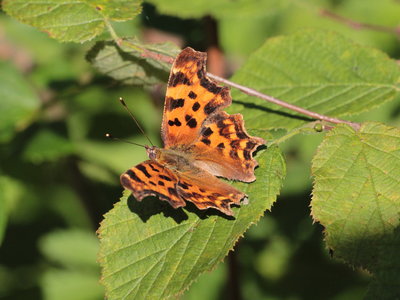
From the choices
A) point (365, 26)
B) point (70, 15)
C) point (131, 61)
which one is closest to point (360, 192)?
point (131, 61)

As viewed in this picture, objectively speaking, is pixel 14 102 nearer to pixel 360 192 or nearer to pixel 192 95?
pixel 192 95

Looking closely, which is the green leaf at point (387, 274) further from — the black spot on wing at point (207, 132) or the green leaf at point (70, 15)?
the green leaf at point (70, 15)

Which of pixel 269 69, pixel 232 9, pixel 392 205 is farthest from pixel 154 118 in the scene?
pixel 392 205

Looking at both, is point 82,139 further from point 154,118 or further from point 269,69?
point 269,69

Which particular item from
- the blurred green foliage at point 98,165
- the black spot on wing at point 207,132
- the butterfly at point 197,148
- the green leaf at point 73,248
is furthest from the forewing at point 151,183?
the green leaf at point 73,248

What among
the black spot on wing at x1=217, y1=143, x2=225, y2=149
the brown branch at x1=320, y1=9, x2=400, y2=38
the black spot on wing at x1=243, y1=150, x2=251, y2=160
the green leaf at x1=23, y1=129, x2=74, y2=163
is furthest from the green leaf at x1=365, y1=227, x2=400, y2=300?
the green leaf at x1=23, y1=129, x2=74, y2=163

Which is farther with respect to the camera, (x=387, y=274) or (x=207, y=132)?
(x=207, y=132)

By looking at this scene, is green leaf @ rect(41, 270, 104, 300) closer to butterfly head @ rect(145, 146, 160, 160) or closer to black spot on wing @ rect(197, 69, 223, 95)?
butterfly head @ rect(145, 146, 160, 160)
